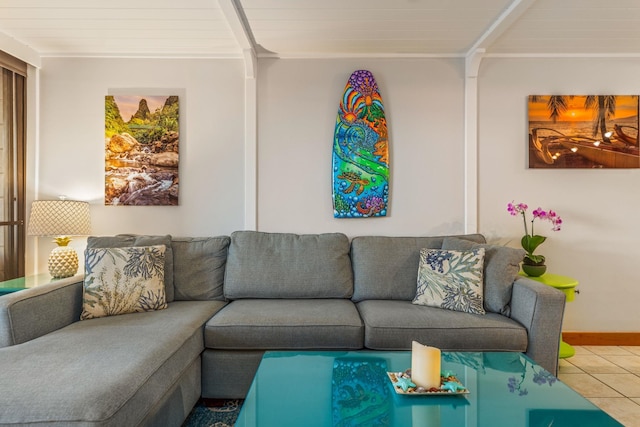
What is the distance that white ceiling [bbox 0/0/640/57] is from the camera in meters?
2.19

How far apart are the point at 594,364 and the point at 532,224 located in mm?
1008

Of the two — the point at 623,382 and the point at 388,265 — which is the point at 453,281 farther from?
the point at 623,382

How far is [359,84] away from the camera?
2.82m

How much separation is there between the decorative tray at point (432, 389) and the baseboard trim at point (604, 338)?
2108 mm

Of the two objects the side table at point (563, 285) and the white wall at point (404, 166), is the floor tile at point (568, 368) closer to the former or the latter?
the side table at point (563, 285)

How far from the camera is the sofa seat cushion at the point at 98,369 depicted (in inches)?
42.0

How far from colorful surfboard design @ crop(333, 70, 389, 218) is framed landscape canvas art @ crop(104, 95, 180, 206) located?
1.26 m

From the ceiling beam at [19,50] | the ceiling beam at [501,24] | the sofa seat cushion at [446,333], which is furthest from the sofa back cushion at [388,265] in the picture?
the ceiling beam at [19,50]

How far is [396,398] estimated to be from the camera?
47.9 inches

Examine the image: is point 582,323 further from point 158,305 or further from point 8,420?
point 8,420

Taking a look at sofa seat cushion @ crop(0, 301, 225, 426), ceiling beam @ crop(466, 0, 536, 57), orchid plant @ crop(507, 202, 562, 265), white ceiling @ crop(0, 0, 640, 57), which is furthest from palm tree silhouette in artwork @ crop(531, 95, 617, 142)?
sofa seat cushion @ crop(0, 301, 225, 426)

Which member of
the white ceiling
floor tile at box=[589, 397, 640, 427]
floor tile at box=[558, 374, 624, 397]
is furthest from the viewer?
the white ceiling

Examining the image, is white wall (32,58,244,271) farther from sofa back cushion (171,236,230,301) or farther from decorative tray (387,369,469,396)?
decorative tray (387,369,469,396)

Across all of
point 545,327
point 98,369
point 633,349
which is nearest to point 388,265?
point 545,327
